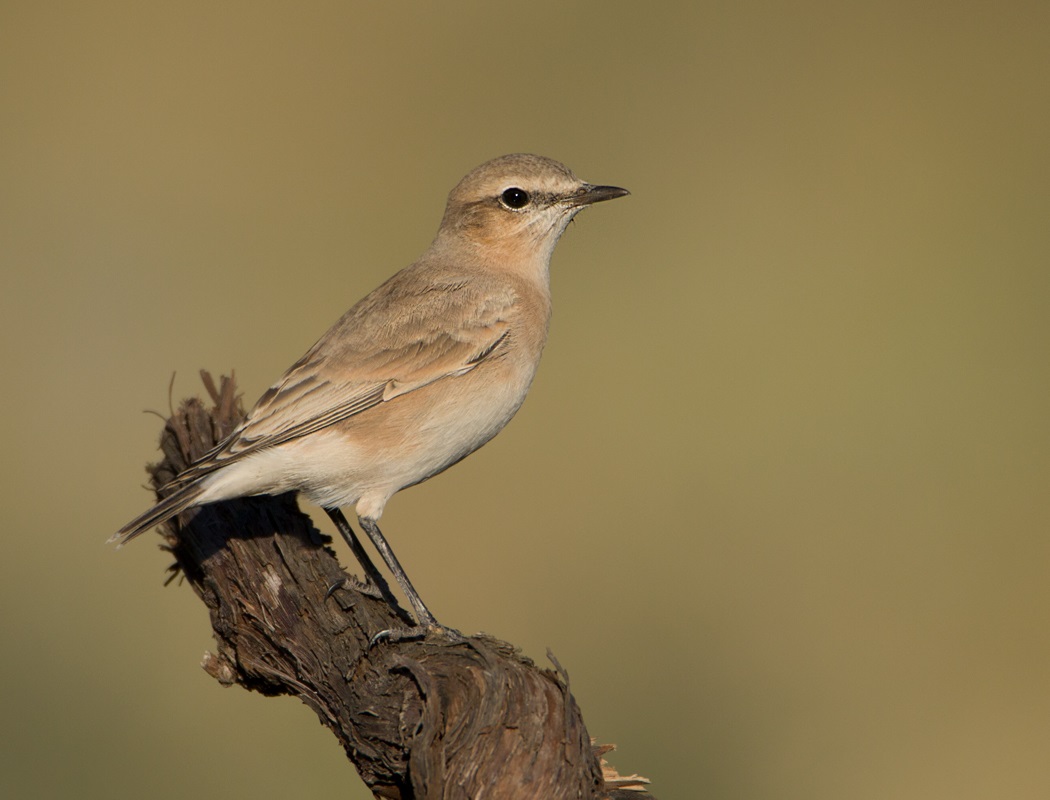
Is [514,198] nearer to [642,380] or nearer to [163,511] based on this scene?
[163,511]

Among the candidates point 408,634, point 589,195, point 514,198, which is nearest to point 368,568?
point 408,634

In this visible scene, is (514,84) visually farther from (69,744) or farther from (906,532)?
(69,744)

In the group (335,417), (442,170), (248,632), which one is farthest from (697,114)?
(248,632)

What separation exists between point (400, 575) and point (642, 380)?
6.45 m

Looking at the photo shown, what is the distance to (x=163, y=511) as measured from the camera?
5.25 m

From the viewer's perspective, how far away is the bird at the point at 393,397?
572 centimetres

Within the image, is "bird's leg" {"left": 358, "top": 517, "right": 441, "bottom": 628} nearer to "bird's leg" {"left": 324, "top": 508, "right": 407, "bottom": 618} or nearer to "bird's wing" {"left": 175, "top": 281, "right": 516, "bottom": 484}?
"bird's leg" {"left": 324, "top": 508, "right": 407, "bottom": 618}

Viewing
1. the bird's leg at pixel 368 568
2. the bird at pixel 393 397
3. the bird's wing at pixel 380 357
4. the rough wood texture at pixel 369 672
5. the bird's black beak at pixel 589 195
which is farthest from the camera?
the bird's black beak at pixel 589 195

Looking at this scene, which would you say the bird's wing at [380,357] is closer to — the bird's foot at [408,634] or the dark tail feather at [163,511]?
the dark tail feather at [163,511]

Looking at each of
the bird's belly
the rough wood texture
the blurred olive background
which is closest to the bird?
the bird's belly

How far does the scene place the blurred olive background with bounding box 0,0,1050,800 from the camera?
8.92 m

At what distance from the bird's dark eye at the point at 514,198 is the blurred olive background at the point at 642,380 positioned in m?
3.76

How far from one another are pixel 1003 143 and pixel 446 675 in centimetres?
1298

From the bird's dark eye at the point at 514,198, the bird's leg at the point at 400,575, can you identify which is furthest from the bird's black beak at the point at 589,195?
the bird's leg at the point at 400,575
